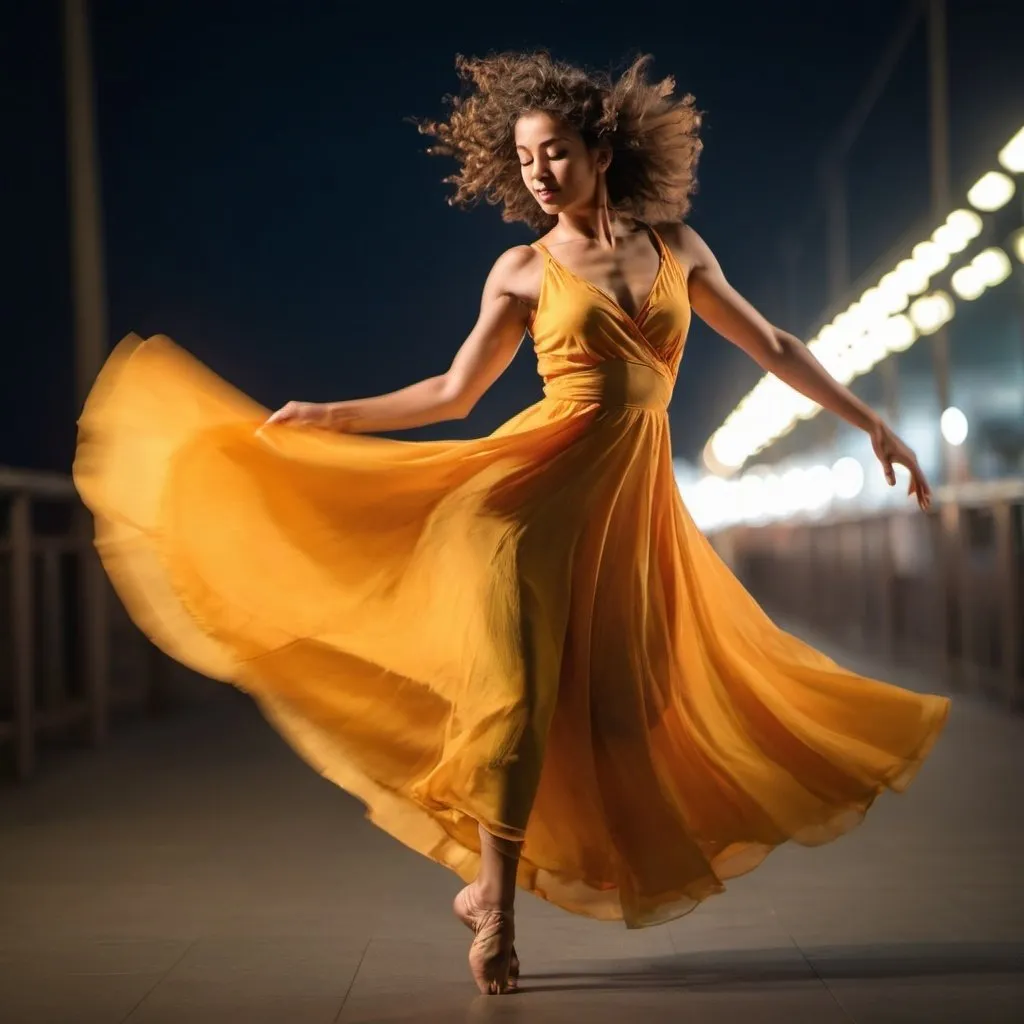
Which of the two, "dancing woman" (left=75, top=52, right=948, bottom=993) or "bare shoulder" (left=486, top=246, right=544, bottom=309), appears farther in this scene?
"bare shoulder" (left=486, top=246, right=544, bottom=309)

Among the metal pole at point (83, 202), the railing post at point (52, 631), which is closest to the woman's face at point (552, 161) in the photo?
the railing post at point (52, 631)

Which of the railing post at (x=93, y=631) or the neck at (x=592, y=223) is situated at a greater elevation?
the neck at (x=592, y=223)

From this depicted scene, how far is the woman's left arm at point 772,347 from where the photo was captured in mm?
3434

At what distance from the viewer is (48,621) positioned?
677 centimetres

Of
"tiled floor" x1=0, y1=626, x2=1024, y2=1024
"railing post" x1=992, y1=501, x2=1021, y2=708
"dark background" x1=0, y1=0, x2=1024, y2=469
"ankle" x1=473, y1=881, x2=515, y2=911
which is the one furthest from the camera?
"railing post" x1=992, y1=501, x2=1021, y2=708

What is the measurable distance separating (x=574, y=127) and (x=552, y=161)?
3.6 inches

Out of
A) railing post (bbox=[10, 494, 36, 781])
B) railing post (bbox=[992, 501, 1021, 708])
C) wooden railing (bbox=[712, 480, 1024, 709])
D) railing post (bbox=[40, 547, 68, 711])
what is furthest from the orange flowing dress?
wooden railing (bbox=[712, 480, 1024, 709])

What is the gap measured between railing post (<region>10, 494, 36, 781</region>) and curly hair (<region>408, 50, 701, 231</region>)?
9.56 feet

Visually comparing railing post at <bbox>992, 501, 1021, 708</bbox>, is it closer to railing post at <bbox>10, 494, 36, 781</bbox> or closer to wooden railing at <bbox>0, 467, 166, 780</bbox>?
wooden railing at <bbox>0, 467, 166, 780</bbox>

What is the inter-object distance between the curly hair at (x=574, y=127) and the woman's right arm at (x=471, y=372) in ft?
0.76

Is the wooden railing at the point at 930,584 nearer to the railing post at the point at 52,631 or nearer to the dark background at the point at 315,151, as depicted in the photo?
the dark background at the point at 315,151

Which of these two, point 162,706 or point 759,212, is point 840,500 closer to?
point 759,212

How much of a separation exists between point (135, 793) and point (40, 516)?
212cm

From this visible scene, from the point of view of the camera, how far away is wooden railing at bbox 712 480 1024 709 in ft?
26.1
